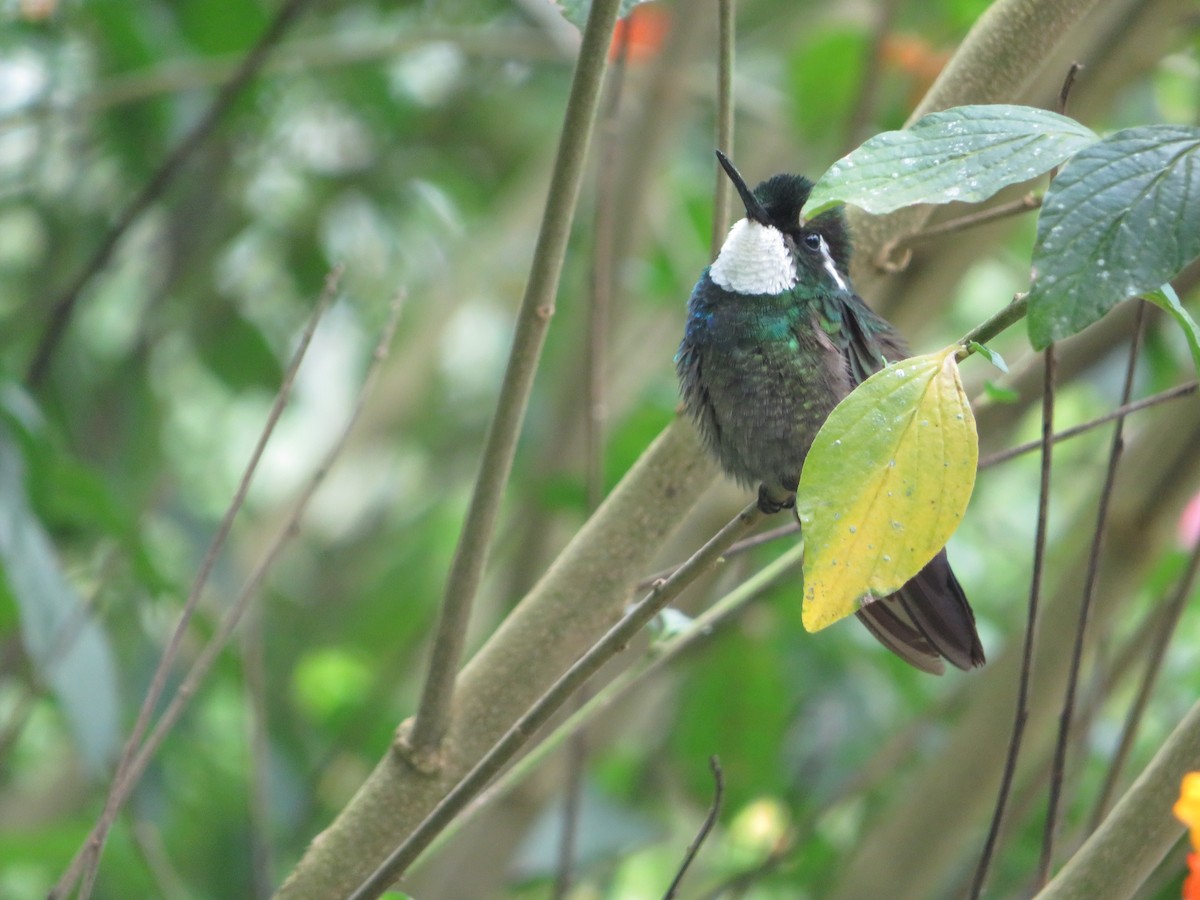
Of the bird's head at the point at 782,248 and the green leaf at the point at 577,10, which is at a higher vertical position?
the green leaf at the point at 577,10

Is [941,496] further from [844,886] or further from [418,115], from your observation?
[418,115]

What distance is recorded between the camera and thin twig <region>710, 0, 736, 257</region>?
1.24 metres

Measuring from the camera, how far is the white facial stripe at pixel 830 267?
5.00ft

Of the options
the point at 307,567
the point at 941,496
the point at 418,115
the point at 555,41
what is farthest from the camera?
the point at 307,567

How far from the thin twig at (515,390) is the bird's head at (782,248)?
0.45 metres

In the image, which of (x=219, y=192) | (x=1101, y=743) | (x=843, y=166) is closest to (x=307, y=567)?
(x=219, y=192)

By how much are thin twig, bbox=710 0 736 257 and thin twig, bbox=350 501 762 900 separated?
502 millimetres

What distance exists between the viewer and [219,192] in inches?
131

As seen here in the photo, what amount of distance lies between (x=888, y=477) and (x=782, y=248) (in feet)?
2.80

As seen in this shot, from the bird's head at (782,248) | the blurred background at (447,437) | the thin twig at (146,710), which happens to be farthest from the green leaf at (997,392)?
the thin twig at (146,710)

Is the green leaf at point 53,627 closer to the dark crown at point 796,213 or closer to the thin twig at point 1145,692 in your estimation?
the dark crown at point 796,213

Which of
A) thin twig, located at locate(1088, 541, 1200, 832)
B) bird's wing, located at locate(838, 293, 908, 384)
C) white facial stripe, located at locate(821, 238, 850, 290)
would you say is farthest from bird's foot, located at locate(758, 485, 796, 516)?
thin twig, located at locate(1088, 541, 1200, 832)

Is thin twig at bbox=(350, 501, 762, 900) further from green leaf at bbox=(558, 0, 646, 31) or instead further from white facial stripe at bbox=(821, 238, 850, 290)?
white facial stripe at bbox=(821, 238, 850, 290)

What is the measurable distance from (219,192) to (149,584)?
1637 mm
